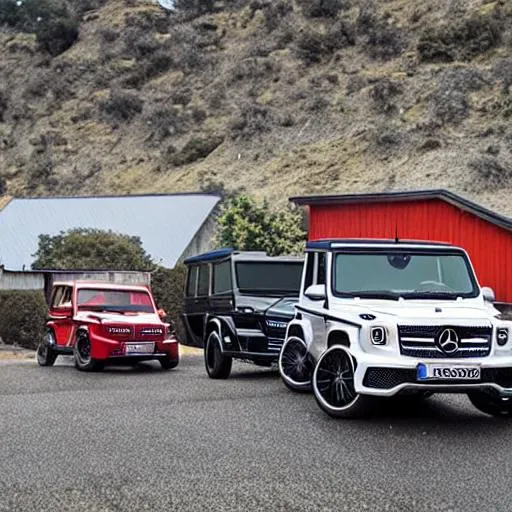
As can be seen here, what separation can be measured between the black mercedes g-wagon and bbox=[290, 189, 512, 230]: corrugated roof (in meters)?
9.64

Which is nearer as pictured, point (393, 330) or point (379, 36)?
point (393, 330)

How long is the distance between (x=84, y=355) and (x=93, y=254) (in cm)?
1739

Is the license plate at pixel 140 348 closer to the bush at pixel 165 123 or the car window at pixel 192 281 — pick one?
the car window at pixel 192 281

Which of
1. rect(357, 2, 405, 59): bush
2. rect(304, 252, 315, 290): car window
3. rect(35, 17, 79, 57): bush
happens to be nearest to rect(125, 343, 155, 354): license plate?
rect(304, 252, 315, 290): car window

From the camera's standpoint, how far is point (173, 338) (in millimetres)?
16625

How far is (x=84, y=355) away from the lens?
644 inches

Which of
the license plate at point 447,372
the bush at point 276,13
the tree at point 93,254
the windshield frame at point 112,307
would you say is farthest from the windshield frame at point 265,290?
the bush at point 276,13

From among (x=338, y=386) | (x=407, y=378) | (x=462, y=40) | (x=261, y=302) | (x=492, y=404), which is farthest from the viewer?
(x=462, y=40)

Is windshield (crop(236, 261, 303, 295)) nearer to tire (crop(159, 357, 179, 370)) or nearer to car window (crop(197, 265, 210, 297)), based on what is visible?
car window (crop(197, 265, 210, 297))

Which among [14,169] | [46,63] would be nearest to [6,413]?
[14,169]

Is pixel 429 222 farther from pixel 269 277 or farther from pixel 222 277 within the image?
pixel 222 277

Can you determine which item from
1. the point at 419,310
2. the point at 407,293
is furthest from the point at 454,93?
the point at 419,310

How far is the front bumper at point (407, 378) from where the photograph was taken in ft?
29.4

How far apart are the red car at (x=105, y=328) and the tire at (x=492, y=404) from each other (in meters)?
7.33
